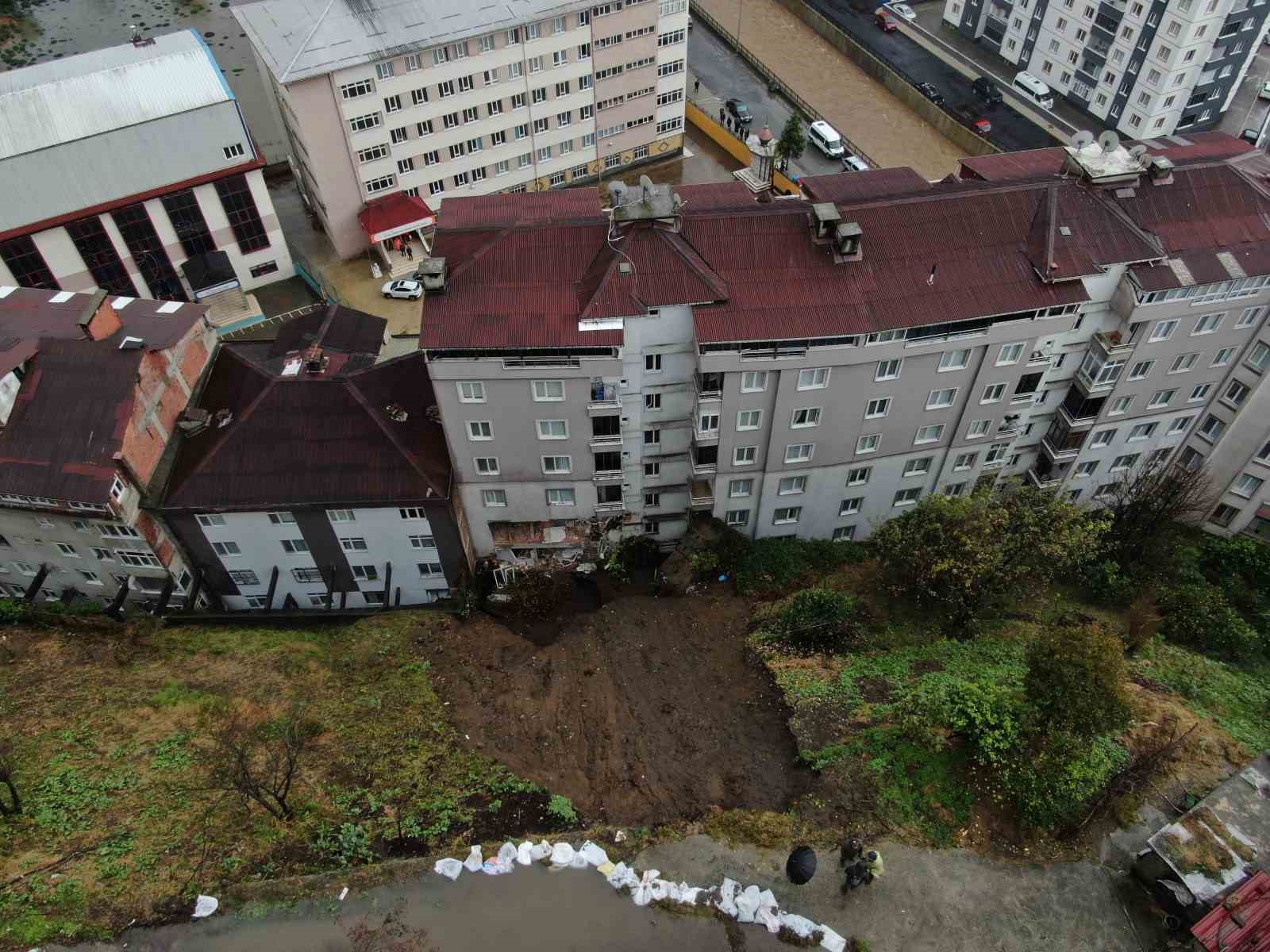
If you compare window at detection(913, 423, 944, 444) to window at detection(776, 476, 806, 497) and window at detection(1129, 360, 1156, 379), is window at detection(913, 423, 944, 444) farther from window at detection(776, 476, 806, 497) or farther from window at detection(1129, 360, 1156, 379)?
window at detection(1129, 360, 1156, 379)

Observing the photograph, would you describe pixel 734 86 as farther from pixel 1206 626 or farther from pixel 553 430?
pixel 1206 626

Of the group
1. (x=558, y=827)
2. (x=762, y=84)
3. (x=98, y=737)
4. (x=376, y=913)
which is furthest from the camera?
(x=762, y=84)

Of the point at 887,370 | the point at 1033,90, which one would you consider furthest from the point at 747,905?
the point at 1033,90

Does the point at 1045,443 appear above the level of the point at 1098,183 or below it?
below

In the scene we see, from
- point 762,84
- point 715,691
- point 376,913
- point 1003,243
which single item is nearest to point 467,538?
point 715,691

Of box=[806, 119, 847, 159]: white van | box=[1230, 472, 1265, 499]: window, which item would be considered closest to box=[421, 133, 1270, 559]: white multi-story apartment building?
box=[1230, 472, 1265, 499]: window

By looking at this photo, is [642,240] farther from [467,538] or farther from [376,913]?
[376,913]

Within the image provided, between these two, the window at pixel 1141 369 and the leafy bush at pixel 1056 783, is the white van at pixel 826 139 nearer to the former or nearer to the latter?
the window at pixel 1141 369
